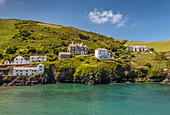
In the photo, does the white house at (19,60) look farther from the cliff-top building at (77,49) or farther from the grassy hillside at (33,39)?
the cliff-top building at (77,49)

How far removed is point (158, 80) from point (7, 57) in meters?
99.5

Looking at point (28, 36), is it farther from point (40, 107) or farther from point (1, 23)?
point (40, 107)

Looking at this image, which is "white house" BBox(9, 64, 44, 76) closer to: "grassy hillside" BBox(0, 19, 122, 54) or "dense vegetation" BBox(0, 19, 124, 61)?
"dense vegetation" BBox(0, 19, 124, 61)

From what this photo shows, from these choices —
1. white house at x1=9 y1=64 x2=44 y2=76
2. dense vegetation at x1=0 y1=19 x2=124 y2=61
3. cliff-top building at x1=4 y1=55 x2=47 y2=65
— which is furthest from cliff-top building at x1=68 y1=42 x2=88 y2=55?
white house at x1=9 y1=64 x2=44 y2=76

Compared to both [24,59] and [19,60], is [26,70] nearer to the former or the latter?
[24,59]

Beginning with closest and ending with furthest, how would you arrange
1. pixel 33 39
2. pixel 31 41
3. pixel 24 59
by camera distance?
pixel 24 59, pixel 31 41, pixel 33 39

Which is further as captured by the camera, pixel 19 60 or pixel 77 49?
pixel 77 49

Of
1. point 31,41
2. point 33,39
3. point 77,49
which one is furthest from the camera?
point 33,39

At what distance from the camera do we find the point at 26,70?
81062 mm

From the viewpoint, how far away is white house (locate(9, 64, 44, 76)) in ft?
262

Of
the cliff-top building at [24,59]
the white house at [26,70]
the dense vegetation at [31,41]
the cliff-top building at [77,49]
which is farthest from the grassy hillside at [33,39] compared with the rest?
the white house at [26,70]

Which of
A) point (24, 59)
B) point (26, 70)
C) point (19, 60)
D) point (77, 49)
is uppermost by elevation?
point (77, 49)

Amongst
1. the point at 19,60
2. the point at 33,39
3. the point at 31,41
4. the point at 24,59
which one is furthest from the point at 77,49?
the point at 33,39

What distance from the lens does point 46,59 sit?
324 feet
